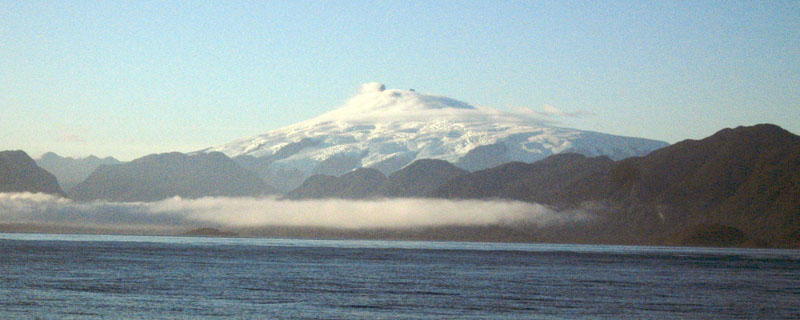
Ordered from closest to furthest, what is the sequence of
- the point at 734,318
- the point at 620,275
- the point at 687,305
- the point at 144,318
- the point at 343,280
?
1. the point at 144,318
2. the point at 734,318
3. the point at 687,305
4. the point at 343,280
5. the point at 620,275

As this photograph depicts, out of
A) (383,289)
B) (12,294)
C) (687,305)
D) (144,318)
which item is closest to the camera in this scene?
(144,318)

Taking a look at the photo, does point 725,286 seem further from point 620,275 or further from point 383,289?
point 383,289

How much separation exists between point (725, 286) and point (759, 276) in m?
36.0

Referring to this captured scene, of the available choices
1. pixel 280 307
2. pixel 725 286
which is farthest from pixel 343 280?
pixel 725 286

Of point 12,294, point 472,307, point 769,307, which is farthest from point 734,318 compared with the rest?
point 12,294

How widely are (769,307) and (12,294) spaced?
81672 mm

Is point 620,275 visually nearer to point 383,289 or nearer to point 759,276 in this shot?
point 759,276

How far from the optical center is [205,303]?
99625mm

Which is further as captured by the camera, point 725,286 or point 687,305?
point 725,286

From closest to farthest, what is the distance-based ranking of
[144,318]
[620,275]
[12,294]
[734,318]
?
[144,318], [734,318], [12,294], [620,275]

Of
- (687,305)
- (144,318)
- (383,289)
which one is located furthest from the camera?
(383,289)

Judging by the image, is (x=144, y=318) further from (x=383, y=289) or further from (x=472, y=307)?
(x=383, y=289)

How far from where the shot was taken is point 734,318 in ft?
316

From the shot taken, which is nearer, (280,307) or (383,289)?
(280,307)
